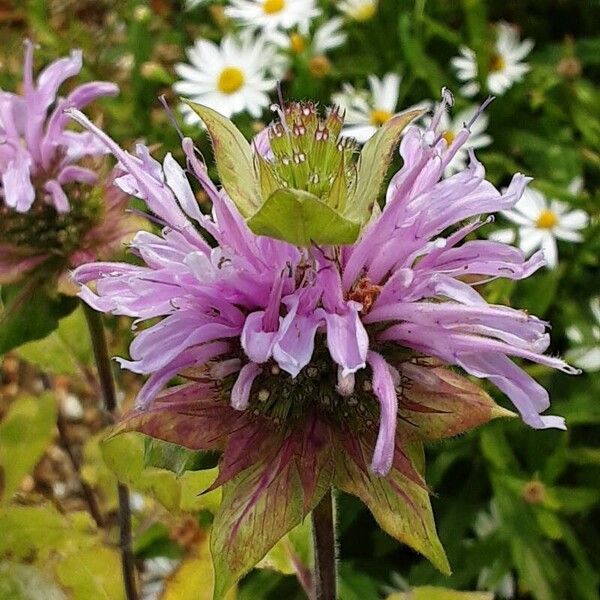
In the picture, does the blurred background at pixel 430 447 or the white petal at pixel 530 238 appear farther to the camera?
the white petal at pixel 530 238

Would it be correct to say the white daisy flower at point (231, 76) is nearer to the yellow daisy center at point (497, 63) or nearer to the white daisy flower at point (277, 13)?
the white daisy flower at point (277, 13)

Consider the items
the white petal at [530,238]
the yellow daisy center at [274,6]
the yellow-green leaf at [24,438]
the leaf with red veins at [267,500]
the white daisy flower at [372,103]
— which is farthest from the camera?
the yellow daisy center at [274,6]

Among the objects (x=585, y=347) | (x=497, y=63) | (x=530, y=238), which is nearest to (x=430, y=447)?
(x=585, y=347)

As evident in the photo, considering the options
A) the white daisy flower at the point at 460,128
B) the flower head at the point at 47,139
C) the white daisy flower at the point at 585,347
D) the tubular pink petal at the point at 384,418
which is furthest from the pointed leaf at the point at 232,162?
the white daisy flower at the point at 460,128

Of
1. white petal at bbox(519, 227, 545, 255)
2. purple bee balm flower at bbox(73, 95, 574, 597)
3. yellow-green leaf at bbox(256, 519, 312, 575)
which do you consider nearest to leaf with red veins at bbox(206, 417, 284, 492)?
purple bee balm flower at bbox(73, 95, 574, 597)

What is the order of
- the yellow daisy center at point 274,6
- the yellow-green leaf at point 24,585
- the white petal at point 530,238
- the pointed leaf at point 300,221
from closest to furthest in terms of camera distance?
the pointed leaf at point 300,221 < the yellow-green leaf at point 24,585 < the white petal at point 530,238 < the yellow daisy center at point 274,6

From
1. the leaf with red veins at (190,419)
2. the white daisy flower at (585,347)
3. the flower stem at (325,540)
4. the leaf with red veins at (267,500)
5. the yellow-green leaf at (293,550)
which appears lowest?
the white daisy flower at (585,347)

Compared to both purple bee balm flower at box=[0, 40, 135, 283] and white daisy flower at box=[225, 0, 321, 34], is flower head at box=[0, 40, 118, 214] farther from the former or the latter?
white daisy flower at box=[225, 0, 321, 34]
